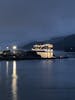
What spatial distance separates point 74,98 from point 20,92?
297 cm

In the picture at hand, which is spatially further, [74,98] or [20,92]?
[20,92]

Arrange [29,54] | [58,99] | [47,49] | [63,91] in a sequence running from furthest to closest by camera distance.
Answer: [47,49] → [29,54] → [63,91] → [58,99]

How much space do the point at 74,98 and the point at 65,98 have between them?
1.13 feet

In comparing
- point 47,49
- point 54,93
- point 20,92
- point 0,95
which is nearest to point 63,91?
point 54,93

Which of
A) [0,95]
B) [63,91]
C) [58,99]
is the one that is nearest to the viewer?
[58,99]

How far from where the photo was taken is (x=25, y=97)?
613 inches

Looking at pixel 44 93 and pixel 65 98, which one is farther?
pixel 44 93

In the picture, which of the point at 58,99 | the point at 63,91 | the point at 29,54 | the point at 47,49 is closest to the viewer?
the point at 58,99

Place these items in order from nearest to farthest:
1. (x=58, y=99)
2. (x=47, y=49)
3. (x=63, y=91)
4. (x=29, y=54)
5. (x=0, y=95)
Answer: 1. (x=58, y=99)
2. (x=0, y=95)
3. (x=63, y=91)
4. (x=29, y=54)
5. (x=47, y=49)

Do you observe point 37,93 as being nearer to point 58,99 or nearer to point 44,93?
point 44,93

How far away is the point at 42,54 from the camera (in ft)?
365

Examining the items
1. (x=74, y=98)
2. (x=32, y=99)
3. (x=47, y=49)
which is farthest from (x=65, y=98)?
(x=47, y=49)

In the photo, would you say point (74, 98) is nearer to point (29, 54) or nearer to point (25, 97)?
point (25, 97)

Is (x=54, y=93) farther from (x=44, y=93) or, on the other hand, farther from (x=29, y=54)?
(x=29, y=54)
